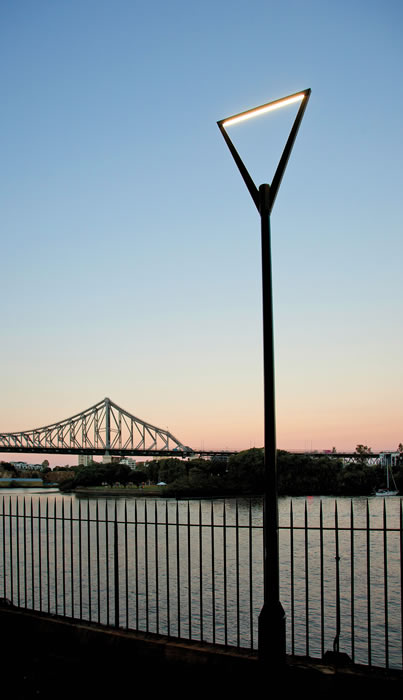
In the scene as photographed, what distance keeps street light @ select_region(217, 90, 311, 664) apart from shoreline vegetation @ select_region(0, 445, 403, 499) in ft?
285

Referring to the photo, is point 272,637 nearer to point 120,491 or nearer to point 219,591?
Result: point 219,591

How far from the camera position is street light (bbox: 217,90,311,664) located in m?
5.71

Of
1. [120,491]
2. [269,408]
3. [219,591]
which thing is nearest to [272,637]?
[269,408]

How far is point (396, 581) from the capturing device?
30469mm

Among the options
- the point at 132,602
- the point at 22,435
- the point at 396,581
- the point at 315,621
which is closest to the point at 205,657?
the point at 315,621

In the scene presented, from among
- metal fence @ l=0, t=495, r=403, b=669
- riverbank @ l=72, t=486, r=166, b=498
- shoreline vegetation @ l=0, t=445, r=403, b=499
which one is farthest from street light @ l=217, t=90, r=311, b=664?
riverbank @ l=72, t=486, r=166, b=498

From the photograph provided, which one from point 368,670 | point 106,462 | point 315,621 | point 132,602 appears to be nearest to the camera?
point 368,670

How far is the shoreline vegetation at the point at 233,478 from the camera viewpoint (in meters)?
97.6

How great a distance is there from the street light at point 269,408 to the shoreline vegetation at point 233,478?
8681 centimetres

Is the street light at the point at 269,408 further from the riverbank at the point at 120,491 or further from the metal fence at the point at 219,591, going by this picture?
the riverbank at the point at 120,491

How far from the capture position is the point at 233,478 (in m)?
103

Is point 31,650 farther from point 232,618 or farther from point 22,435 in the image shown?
point 22,435

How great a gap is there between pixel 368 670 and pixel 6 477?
13725 cm

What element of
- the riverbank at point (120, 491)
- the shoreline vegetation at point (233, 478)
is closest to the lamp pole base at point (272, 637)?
the shoreline vegetation at point (233, 478)
